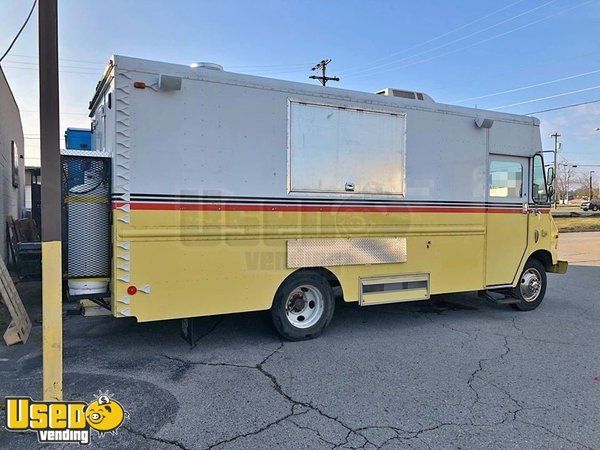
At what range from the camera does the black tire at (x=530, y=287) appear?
7.78 meters

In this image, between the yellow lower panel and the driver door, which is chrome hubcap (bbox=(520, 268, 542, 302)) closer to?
the driver door

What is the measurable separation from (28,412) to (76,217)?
6.74ft

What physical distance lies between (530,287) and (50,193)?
752 cm

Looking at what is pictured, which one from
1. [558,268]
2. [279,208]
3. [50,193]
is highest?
[50,193]

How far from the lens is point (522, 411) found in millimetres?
4066

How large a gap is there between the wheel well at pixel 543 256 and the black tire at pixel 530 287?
89mm

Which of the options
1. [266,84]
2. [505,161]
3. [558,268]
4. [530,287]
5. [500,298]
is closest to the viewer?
[266,84]

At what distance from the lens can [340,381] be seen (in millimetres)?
4672

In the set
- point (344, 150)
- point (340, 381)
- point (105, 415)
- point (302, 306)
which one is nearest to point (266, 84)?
point (344, 150)

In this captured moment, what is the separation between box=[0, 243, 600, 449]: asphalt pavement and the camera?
362 centimetres

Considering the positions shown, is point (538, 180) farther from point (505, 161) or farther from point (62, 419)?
point (62, 419)

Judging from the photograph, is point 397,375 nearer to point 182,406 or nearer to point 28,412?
point 182,406

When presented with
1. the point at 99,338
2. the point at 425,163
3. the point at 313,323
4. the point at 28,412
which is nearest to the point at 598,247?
the point at 425,163

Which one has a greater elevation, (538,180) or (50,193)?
(538,180)
